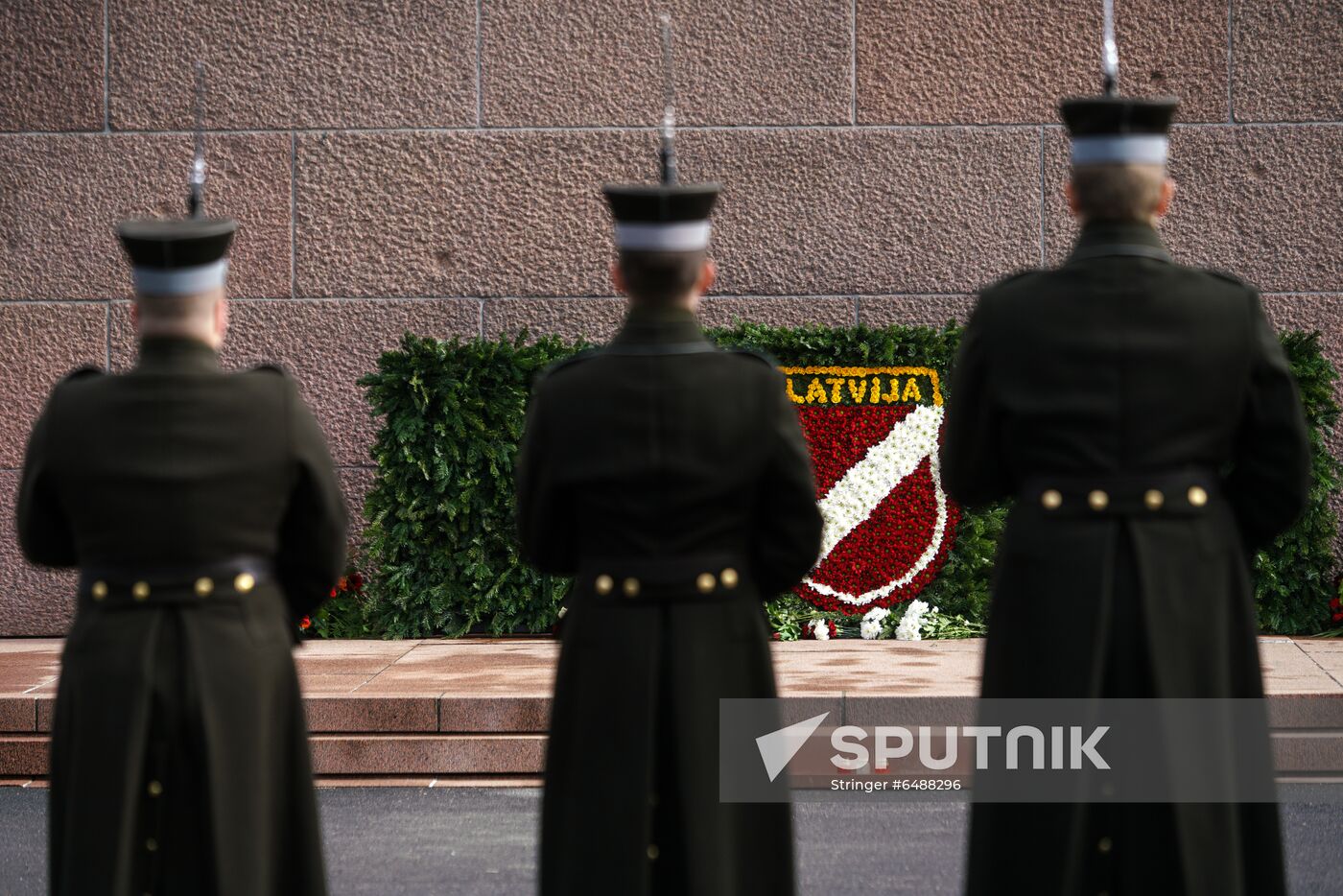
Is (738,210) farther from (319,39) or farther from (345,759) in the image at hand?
(345,759)

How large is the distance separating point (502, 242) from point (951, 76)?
2.67 meters

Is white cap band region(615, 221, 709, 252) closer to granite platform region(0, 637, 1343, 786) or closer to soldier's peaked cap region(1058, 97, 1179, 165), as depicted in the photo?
soldier's peaked cap region(1058, 97, 1179, 165)

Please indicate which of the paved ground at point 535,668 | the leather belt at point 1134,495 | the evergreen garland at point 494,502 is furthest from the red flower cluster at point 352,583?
the leather belt at point 1134,495

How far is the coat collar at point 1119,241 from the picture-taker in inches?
160

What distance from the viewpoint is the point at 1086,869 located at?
13.3 ft

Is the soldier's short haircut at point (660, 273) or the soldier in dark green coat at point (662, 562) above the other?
the soldier's short haircut at point (660, 273)

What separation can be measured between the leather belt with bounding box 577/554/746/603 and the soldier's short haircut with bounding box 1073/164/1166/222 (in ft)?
3.65

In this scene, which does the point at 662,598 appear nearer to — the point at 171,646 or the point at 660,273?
the point at 660,273

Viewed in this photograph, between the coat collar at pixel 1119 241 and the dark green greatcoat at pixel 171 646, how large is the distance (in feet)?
5.70

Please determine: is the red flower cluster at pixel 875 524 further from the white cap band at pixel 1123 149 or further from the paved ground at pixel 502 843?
the white cap band at pixel 1123 149

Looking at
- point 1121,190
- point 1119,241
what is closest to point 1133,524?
point 1119,241

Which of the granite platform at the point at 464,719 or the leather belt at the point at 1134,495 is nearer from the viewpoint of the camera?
the leather belt at the point at 1134,495

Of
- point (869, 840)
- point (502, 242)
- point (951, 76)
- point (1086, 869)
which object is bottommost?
point (869, 840)

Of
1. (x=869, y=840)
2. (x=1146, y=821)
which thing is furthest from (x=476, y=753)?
(x=1146, y=821)
